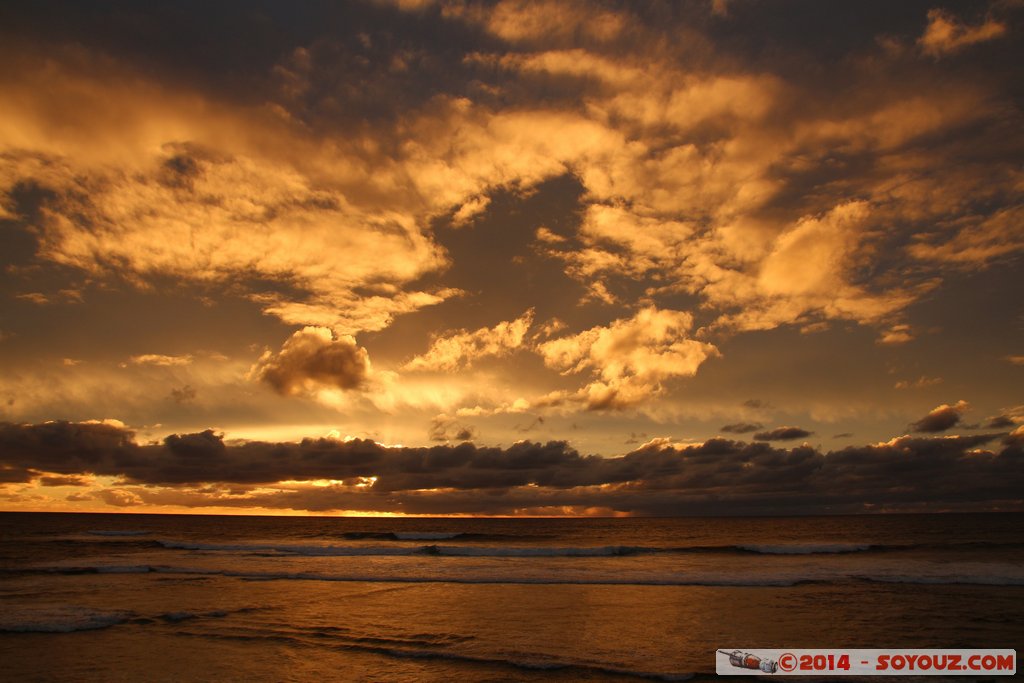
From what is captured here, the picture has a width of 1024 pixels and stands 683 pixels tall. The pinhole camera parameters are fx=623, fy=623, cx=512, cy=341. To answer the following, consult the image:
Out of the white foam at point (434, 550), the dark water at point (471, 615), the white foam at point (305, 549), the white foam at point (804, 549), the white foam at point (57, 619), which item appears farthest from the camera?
the white foam at point (305, 549)

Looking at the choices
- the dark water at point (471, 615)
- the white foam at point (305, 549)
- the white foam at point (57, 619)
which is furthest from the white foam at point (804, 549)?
the white foam at point (57, 619)

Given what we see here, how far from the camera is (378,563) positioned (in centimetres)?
4653

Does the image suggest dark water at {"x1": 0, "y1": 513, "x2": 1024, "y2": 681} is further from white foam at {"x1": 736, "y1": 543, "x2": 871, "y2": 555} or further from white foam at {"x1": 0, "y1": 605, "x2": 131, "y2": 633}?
white foam at {"x1": 736, "y1": 543, "x2": 871, "y2": 555}

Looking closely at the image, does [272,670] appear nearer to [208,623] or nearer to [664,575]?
[208,623]

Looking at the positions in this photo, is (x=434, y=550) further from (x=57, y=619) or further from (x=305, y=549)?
(x=57, y=619)

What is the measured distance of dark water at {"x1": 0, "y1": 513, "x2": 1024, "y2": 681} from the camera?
1719 centimetres

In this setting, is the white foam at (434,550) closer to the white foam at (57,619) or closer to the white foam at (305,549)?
the white foam at (305,549)

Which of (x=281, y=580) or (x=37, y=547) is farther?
(x=37, y=547)

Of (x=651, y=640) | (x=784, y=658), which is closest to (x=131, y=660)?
(x=651, y=640)

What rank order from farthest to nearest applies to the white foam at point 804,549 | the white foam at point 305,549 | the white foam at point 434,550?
Answer: 1. the white foam at point 305,549
2. the white foam at point 434,550
3. the white foam at point 804,549

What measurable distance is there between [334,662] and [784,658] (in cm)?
1267

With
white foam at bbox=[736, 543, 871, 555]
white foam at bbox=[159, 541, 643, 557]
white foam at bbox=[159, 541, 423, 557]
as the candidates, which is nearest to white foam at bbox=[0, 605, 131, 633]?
white foam at bbox=[159, 541, 643, 557]

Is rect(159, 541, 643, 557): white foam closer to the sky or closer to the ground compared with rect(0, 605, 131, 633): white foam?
closer to the ground

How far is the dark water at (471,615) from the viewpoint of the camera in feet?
56.4
